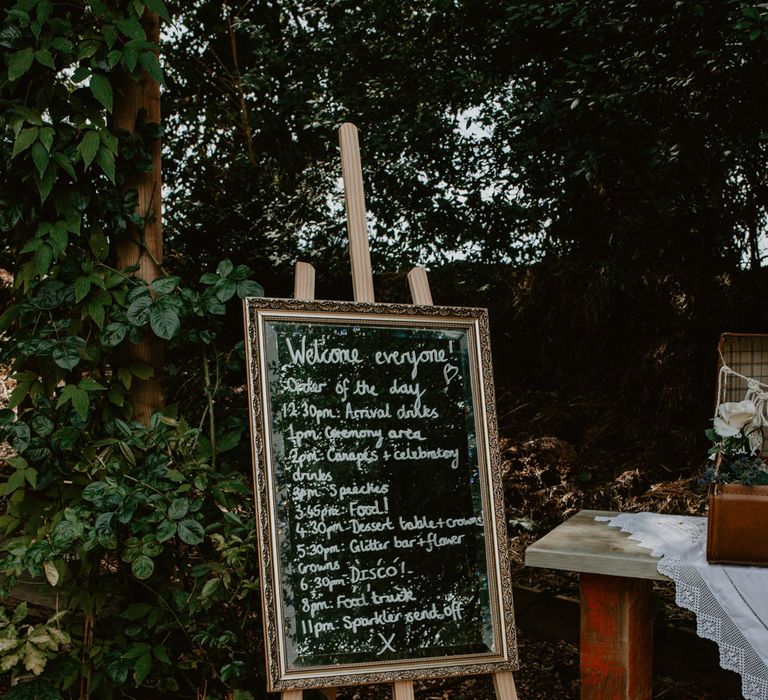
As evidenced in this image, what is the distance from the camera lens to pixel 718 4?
8.33ft

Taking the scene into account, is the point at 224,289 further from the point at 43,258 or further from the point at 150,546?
the point at 150,546

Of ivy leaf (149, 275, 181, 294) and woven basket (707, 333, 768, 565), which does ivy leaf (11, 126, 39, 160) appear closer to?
ivy leaf (149, 275, 181, 294)

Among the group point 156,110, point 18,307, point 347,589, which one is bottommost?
point 347,589

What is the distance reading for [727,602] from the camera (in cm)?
158

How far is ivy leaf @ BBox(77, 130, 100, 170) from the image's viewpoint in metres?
1.77

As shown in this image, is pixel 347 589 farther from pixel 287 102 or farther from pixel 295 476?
pixel 287 102

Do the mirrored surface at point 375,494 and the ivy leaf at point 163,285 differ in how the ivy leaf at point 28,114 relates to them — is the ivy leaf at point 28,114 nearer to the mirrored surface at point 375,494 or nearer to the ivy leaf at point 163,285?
the ivy leaf at point 163,285

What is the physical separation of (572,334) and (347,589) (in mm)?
2382

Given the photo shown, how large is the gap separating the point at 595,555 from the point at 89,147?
1.58m

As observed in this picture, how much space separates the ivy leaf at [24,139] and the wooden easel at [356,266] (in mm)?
693

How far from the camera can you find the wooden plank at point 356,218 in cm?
184

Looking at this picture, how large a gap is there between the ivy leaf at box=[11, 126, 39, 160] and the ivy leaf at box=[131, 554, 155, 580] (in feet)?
3.22

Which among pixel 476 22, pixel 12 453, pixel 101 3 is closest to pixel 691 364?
pixel 476 22

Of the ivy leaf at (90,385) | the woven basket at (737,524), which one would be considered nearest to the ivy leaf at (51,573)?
the ivy leaf at (90,385)
